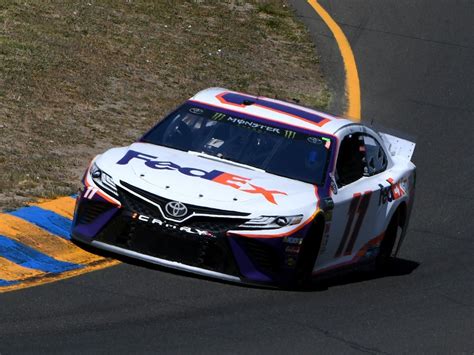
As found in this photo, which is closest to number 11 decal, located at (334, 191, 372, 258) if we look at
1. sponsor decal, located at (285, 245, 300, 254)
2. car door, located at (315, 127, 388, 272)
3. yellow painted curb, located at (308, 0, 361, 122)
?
car door, located at (315, 127, 388, 272)

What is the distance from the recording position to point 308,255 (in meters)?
10.9

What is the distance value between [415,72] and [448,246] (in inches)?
299

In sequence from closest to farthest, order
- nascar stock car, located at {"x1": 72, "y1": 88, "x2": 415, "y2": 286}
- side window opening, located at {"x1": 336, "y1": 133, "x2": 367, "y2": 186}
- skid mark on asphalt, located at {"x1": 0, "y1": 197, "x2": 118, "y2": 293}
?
1. skid mark on asphalt, located at {"x1": 0, "y1": 197, "x2": 118, "y2": 293}
2. nascar stock car, located at {"x1": 72, "y1": 88, "x2": 415, "y2": 286}
3. side window opening, located at {"x1": 336, "y1": 133, "x2": 367, "y2": 186}

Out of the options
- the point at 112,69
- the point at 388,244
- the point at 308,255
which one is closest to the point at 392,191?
the point at 388,244

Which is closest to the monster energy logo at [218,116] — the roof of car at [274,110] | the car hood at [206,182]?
the roof of car at [274,110]

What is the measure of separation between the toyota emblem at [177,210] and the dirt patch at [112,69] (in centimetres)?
209

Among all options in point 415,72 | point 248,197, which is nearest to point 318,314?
point 248,197

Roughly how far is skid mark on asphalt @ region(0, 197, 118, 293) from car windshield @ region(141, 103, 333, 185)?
3.61ft

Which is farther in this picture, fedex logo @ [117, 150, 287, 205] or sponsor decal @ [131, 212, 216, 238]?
fedex logo @ [117, 150, 287, 205]

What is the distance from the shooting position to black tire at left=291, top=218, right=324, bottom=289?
1079 cm

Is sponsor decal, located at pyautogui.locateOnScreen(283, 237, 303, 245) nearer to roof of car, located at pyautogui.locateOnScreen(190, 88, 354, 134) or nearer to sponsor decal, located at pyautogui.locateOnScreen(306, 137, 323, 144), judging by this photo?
sponsor decal, located at pyautogui.locateOnScreen(306, 137, 323, 144)

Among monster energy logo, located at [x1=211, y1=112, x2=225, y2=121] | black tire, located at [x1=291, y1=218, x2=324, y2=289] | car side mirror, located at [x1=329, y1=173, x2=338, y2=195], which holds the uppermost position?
monster energy logo, located at [x1=211, y1=112, x2=225, y2=121]

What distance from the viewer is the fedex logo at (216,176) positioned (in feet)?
35.3

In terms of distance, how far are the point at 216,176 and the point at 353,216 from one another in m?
1.45
